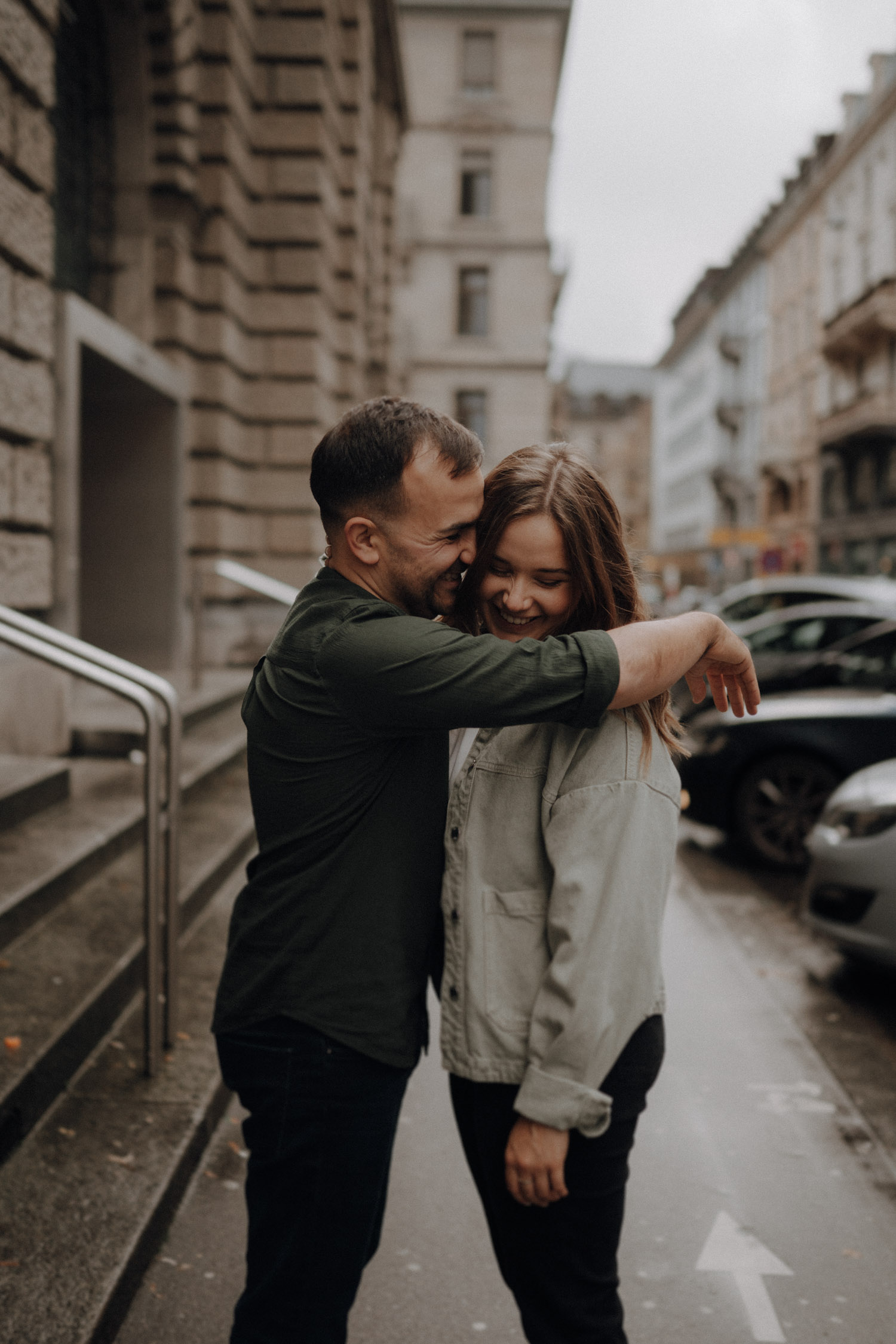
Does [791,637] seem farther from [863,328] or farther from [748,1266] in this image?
[863,328]

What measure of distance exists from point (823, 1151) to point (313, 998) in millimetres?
2559

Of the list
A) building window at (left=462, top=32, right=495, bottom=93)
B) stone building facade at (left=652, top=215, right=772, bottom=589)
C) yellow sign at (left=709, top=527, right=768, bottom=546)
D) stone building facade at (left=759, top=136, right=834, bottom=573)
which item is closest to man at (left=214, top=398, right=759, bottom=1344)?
yellow sign at (left=709, top=527, right=768, bottom=546)

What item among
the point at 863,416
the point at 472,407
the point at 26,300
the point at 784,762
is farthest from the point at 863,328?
the point at 26,300

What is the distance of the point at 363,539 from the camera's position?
179cm

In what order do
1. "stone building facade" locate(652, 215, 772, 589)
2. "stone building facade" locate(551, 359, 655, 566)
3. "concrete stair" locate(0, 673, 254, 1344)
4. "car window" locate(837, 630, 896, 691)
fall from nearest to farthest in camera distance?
"concrete stair" locate(0, 673, 254, 1344)
"car window" locate(837, 630, 896, 691)
"stone building facade" locate(652, 215, 772, 589)
"stone building facade" locate(551, 359, 655, 566)

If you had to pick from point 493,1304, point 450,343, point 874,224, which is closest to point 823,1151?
point 493,1304

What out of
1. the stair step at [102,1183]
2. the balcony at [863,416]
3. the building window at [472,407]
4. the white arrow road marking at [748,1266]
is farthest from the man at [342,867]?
the balcony at [863,416]

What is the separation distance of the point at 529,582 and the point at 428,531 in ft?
0.65

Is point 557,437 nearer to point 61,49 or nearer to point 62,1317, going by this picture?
point 62,1317

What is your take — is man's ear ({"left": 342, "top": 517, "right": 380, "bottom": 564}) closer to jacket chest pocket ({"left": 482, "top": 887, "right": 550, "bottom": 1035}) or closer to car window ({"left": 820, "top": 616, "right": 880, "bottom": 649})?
jacket chest pocket ({"left": 482, "top": 887, "right": 550, "bottom": 1035})

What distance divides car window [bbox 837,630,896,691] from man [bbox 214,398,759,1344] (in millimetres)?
6875

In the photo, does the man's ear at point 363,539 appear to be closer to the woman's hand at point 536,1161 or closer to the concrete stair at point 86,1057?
the woman's hand at point 536,1161

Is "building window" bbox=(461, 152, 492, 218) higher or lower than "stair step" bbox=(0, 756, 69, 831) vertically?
higher

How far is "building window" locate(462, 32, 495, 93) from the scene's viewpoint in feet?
122
